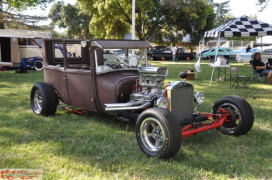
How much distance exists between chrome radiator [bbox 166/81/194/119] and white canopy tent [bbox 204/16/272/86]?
6111 millimetres

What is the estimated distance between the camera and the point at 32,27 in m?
30.1

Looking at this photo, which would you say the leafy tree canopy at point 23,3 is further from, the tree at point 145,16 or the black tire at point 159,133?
the black tire at point 159,133

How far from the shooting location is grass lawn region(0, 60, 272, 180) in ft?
10.9

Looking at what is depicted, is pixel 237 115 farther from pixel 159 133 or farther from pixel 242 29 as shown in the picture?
pixel 242 29

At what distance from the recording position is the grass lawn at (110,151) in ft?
10.9

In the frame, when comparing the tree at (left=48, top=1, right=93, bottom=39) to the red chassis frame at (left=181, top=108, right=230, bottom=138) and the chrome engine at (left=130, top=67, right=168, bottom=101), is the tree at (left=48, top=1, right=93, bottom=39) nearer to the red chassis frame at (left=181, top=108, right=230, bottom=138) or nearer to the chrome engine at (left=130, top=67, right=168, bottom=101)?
the chrome engine at (left=130, top=67, right=168, bottom=101)

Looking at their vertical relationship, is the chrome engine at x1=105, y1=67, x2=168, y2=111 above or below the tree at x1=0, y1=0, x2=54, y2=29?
below

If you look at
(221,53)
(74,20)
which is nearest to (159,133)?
(221,53)

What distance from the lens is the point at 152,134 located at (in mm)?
3805

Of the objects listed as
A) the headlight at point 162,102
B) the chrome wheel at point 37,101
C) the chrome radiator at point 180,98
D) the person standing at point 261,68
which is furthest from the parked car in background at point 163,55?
the headlight at point 162,102

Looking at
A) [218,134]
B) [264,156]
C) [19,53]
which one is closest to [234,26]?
[218,134]

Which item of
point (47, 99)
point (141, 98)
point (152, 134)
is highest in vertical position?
point (141, 98)

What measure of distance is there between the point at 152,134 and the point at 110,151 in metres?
0.63

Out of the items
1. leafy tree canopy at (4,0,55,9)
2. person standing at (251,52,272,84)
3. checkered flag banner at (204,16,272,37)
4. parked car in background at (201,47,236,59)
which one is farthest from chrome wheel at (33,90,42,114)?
parked car in background at (201,47,236,59)
